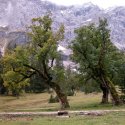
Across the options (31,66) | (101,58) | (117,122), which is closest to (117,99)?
(101,58)

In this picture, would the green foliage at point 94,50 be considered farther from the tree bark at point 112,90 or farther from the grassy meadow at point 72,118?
the grassy meadow at point 72,118

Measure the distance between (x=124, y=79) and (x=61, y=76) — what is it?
1220 cm

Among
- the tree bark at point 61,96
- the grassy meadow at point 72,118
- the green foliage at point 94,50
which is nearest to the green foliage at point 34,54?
the tree bark at point 61,96

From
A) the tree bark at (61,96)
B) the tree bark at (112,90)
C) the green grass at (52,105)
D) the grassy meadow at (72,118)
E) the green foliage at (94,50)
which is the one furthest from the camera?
the tree bark at (112,90)

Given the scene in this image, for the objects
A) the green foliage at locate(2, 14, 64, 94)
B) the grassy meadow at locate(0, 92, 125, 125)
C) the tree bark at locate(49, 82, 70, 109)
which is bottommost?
the grassy meadow at locate(0, 92, 125, 125)

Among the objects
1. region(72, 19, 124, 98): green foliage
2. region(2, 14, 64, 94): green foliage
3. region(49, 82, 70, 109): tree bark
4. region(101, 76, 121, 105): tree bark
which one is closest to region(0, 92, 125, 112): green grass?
region(101, 76, 121, 105): tree bark

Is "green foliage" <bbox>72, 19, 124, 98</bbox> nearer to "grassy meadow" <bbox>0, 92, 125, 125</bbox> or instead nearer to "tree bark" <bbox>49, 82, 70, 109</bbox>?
"tree bark" <bbox>49, 82, 70, 109</bbox>

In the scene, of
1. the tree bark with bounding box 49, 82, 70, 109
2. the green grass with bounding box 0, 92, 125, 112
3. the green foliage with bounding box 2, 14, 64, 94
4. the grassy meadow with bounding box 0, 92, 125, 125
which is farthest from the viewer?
the green grass with bounding box 0, 92, 125, 112

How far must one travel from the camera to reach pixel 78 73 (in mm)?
65062

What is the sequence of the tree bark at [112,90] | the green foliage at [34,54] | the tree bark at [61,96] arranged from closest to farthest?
1. the green foliage at [34,54]
2. the tree bark at [61,96]
3. the tree bark at [112,90]

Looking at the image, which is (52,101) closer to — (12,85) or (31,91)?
(12,85)

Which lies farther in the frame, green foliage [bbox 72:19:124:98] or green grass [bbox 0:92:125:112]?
green foliage [bbox 72:19:124:98]

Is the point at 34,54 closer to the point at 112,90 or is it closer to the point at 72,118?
the point at 112,90

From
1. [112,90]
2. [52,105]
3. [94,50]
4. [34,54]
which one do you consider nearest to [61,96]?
[34,54]
